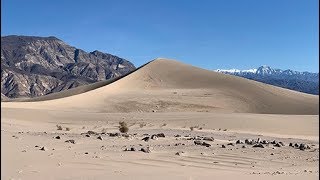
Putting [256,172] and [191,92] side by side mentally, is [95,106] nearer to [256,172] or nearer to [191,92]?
[191,92]

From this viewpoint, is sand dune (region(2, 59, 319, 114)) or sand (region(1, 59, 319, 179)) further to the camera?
sand dune (region(2, 59, 319, 114))

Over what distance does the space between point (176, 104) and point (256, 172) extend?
4491 centimetres

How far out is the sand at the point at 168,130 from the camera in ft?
29.6

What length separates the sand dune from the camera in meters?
52.7

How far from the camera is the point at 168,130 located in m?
25.5

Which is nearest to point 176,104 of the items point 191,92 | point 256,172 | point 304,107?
point 191,92

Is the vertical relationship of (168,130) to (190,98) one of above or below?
below

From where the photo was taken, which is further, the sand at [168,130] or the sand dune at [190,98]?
the sand dune at [190,98]

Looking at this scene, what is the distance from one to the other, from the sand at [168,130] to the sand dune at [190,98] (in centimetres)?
13

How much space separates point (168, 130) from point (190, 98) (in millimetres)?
32594

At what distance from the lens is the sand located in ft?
29.6

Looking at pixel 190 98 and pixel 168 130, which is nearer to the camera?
pixel 168 130

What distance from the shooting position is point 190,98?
190ft

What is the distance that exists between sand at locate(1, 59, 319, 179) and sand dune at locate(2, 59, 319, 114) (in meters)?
0.13
